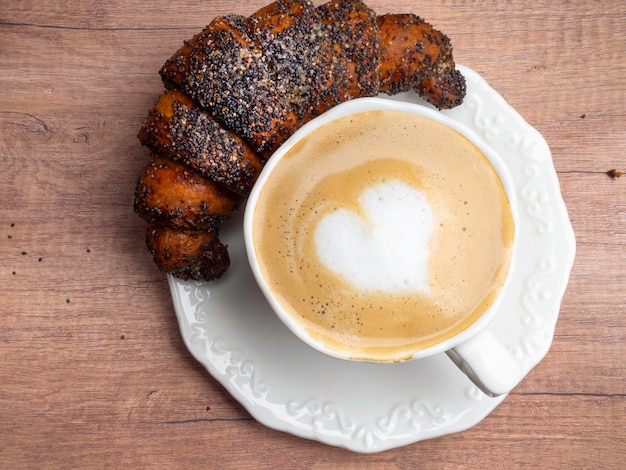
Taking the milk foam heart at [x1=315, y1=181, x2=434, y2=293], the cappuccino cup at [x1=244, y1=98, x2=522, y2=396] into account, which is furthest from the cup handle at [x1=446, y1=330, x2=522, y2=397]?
the milk foam heart at [x1=315, y1=181, x2=434, y2=293]

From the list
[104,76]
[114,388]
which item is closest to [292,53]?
[104,76]

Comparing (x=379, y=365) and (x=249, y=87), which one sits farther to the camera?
(x=379, y=365)

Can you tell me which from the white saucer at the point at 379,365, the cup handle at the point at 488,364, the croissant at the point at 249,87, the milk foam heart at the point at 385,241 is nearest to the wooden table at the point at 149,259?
the white saucer at the point at 379,365

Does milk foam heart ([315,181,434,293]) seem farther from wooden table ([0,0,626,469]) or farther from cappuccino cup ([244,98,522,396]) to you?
wooden table ([0,0,626,469])

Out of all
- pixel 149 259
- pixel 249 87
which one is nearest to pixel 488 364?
pixel 249 87

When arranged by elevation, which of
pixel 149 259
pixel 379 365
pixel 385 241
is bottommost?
pixel 379 365

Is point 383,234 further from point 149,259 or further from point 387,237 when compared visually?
point 149,259

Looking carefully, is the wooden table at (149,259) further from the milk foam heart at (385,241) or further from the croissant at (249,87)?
the milk foam heart at (385,241)
